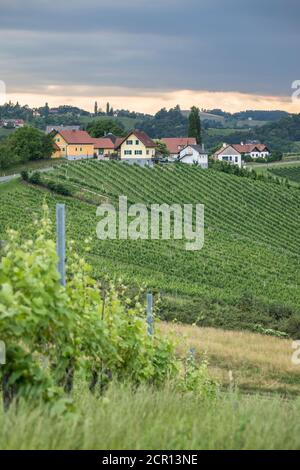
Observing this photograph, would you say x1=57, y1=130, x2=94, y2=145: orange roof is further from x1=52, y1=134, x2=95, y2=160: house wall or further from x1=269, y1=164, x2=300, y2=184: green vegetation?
x1=269, y1=164, x2=300, y2=184: green vegetation

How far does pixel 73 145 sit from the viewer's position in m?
102

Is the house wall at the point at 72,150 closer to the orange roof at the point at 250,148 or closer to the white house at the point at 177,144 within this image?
the white house at the point at 177,144

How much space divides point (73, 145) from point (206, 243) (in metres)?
42.8

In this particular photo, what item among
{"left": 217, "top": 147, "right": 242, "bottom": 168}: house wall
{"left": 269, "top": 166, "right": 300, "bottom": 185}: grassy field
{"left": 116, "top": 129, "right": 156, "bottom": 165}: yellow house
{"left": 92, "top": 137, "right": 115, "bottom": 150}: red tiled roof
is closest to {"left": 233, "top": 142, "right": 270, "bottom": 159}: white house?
{"left": 217, "top": 147, "right": 242, "bottom": 168}: house wall

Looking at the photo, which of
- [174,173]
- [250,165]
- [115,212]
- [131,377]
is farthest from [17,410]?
[250,165]

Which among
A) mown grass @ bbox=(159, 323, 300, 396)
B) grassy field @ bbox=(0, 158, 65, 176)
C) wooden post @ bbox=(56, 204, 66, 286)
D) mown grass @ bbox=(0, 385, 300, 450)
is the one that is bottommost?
mown grass @ bbox=(159, 323, 300, 396)

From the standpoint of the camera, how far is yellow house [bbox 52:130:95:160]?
332 ft

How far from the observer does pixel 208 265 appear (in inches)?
2099

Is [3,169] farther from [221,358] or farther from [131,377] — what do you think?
[131,377]

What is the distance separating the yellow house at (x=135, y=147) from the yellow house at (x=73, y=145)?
3592 millimetres

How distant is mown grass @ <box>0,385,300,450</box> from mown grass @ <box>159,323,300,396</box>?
9504mm

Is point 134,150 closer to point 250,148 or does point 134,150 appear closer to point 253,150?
point 253,150

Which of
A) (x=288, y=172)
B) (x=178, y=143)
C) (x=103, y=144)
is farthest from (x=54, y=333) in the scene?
(x=288, y=172)

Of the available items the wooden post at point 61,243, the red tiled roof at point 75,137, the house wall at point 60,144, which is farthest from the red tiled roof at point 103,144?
the wooden post at point 61,243
